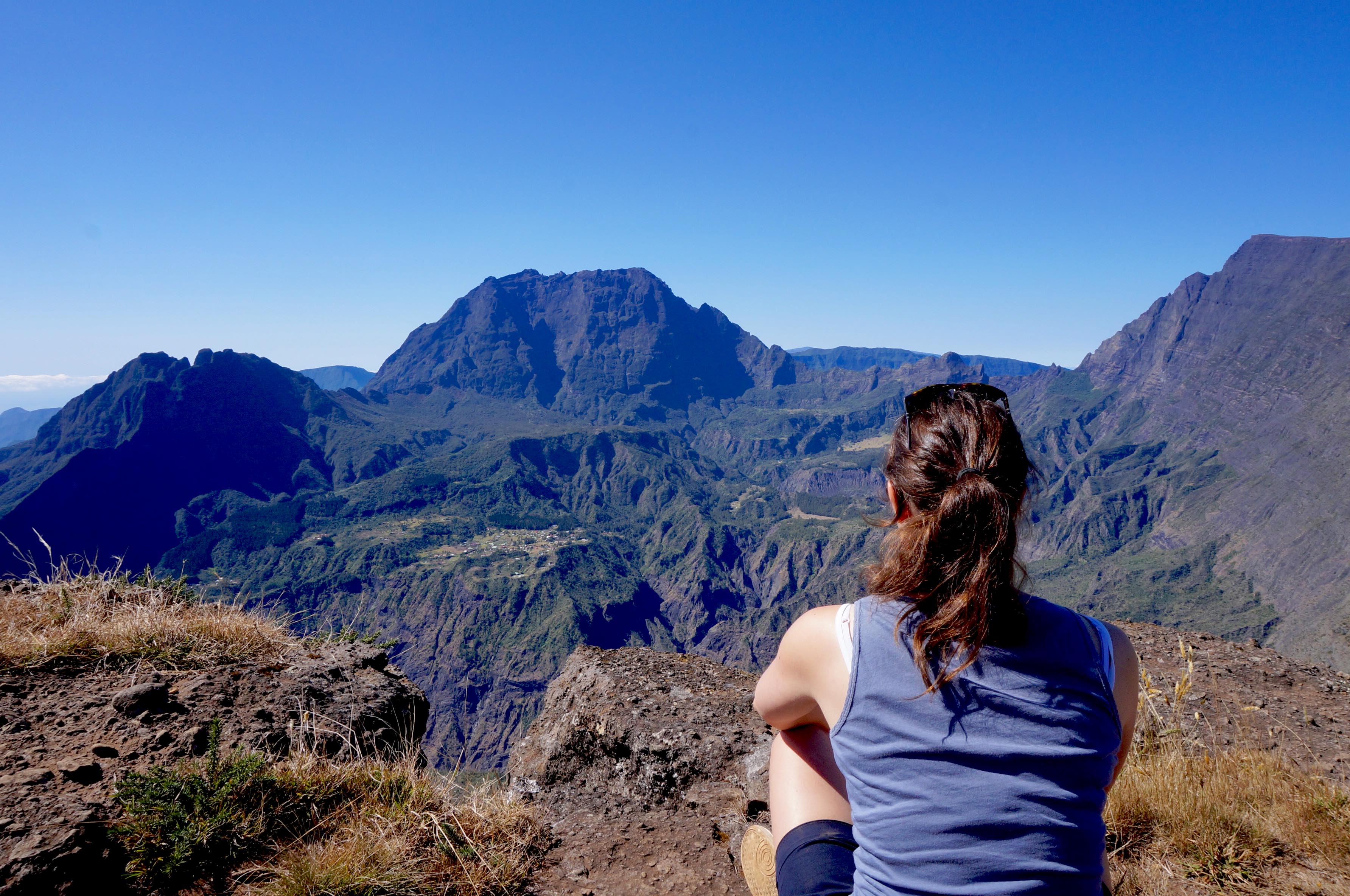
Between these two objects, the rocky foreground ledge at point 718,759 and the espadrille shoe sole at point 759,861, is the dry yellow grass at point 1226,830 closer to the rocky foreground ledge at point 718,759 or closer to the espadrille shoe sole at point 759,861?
the rocky foreground ledge at point 718,759

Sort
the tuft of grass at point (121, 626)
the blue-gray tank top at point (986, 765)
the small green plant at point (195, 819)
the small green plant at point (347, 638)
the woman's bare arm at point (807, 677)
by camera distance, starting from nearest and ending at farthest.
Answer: the blue-gray tank top at point (986, 765)
the woman's bare arm at point (807, 677)
the small green plant at point (195, 819)
the tuft of grass at point (121, 626)
the small green plant at point (347, 638)

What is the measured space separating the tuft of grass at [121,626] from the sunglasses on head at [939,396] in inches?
220

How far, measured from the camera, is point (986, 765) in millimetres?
1815

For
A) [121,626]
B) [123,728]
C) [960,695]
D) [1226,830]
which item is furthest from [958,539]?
[121,626]

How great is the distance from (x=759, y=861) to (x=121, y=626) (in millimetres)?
5572

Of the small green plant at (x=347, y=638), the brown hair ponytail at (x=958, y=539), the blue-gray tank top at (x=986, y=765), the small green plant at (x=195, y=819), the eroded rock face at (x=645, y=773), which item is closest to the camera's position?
the blue-gray tank top at (x=986, y=765)

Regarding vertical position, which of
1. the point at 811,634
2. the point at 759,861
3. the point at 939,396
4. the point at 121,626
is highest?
the point at 939,396

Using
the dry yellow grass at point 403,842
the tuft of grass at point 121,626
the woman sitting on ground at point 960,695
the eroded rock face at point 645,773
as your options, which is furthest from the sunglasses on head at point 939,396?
the tuft of grass at point 121,626

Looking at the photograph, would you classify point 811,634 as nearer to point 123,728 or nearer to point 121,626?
point 123,728

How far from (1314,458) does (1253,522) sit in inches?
1195

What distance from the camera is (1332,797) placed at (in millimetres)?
3742

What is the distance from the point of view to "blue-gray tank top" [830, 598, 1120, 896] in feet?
5.76

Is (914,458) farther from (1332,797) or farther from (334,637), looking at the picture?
(334,637)

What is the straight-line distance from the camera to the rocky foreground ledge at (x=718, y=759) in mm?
3459
